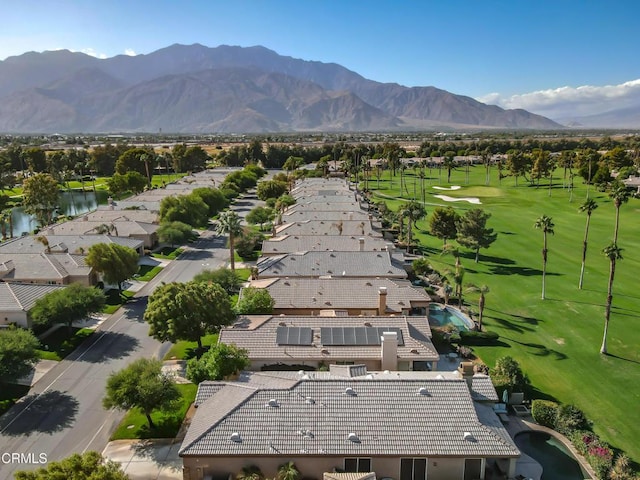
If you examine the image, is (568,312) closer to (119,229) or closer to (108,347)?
(108,347)

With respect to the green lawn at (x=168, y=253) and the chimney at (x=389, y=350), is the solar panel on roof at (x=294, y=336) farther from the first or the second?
the green lawn at (x=168, y=253)

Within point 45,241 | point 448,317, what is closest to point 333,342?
point 448,317

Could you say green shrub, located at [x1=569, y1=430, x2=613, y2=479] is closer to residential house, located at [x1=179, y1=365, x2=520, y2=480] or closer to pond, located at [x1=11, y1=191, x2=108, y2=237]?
residential house, located at [x1=179, y1=365, x2=520, y2=480]

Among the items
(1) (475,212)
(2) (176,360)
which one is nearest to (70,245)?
(2) (176,360)

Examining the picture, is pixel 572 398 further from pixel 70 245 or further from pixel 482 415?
pixel 70 245

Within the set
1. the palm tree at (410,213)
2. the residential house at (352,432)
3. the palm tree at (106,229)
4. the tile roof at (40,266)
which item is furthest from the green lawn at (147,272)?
the residential house at (352,432)
